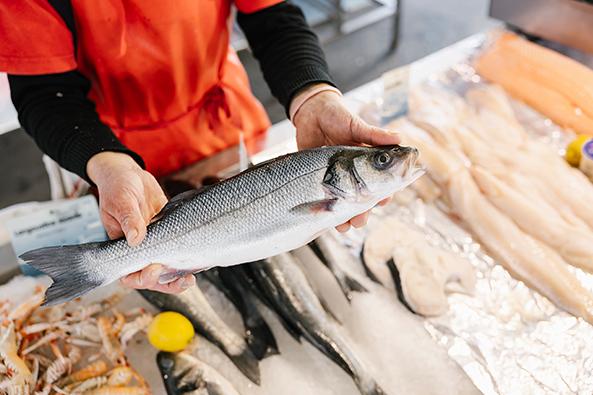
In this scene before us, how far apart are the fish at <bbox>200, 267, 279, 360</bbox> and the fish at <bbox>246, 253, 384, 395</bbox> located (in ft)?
0.18

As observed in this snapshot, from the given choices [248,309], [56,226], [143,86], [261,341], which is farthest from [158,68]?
[261,341]

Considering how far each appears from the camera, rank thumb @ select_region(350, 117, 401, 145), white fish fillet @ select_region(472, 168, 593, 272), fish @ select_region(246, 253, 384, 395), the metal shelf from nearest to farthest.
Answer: thumb @ select_region(350, 117, 401, 145) → fish @ select_region(246, 253, 384, 395) → white fish fillet @ select_region(472, 168, 593, 272) → the metal shelf

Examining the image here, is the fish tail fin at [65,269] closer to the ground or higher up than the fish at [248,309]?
higher up

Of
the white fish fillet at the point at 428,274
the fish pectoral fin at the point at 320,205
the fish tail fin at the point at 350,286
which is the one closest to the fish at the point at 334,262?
the fish tail fin at the point at 350,286

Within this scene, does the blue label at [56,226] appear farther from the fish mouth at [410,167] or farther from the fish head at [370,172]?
the fish mouth at [410,167]

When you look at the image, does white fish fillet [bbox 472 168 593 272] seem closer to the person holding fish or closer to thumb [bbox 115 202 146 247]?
the person holding fish

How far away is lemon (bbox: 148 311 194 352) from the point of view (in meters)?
1.81

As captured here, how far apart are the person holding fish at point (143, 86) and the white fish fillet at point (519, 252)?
59 cm

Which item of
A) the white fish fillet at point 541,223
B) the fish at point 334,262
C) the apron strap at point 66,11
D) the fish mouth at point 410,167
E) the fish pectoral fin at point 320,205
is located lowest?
the fish at point 334,262

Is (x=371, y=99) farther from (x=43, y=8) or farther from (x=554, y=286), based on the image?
(x=43, y=8)

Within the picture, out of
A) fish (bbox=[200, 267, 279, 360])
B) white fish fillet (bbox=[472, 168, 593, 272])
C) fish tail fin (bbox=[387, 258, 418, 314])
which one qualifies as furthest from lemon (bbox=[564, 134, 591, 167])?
fish (bbox=[200, 267, 279, 360])

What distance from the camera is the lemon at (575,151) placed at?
7.55ft

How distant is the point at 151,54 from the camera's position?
200cm

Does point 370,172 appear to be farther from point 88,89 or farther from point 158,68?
point 88,89
